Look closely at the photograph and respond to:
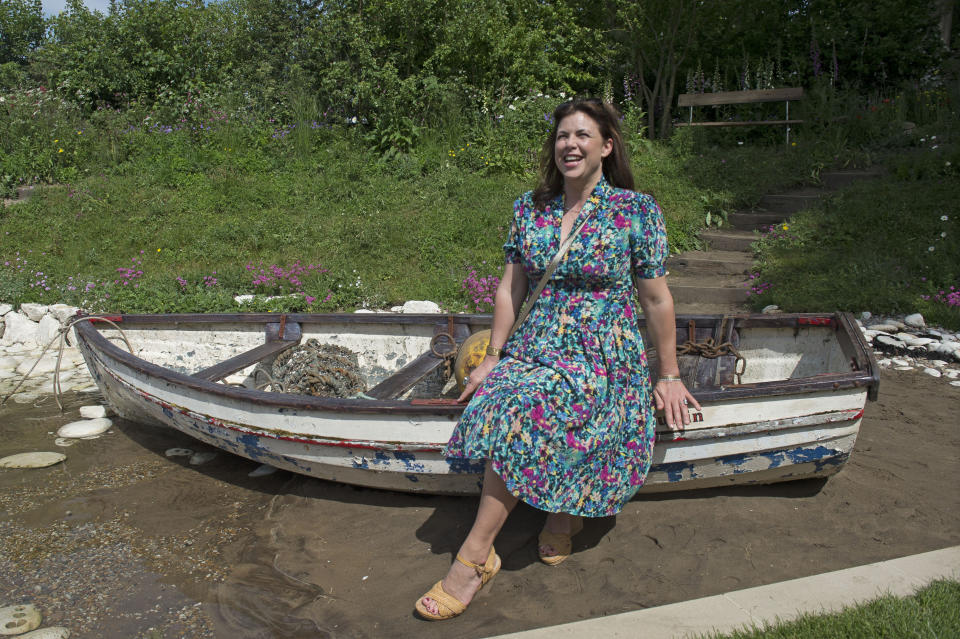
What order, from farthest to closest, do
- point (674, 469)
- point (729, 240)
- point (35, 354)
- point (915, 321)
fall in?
point (729, 240) → point (35, 354) → point (915, 321) → point (674, 469)

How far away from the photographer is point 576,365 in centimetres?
296

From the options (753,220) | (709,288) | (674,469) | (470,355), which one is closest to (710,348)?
(674,469)

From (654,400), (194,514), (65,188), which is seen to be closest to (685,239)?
(654,400)

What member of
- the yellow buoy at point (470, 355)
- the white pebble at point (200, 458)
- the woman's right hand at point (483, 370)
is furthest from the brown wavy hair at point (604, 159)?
the white pebble at point (200, 458)

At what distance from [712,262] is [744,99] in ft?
14.7

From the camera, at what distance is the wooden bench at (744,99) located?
1108cm

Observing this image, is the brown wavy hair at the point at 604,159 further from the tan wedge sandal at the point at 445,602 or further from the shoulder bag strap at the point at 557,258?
the tan wedge sandal at the point at 445,602

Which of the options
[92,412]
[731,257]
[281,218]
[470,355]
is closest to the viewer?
[470,355]

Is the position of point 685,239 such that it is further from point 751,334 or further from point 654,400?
point 654,400

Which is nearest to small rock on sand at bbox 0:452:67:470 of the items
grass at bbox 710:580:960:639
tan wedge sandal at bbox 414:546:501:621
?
tan wedge sandal at bbox 414:546:501:621

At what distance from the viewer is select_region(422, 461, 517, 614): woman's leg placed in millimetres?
2973

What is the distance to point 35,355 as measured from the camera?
7.32 metres

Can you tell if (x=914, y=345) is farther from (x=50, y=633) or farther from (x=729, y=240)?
(x=50, y=633)

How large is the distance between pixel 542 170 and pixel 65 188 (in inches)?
366
